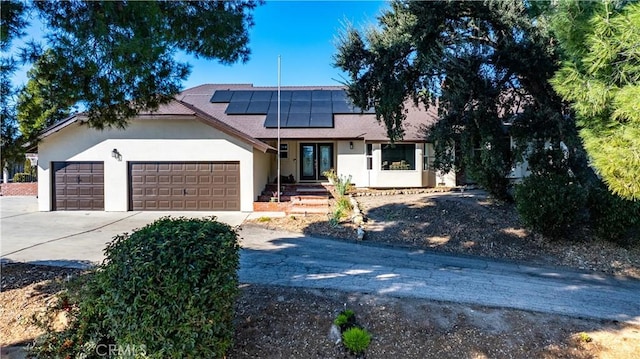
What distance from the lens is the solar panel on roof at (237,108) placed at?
19.2 m

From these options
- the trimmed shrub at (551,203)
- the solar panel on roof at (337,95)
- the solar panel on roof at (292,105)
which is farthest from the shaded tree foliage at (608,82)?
the solar panel on roof at (337,95)

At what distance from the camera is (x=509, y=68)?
27.4 feet

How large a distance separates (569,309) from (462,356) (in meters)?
2.23

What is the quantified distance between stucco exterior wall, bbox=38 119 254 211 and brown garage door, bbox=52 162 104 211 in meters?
0.22

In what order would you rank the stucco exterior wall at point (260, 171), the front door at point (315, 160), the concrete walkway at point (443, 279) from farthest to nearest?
the front door at point (315, 160) → the stucco exterior wall at point (260, 171) → the concrete walkway at point (443, 279)

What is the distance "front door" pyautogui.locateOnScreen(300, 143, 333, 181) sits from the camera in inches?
733

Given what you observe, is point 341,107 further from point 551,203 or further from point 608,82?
point 608,82

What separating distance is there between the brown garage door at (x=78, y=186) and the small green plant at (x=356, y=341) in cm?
1337

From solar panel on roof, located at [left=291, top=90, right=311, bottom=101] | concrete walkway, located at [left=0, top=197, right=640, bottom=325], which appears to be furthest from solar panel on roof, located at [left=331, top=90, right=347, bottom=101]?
concrete walkway, located at [left=0, top=197, right=640, bottom=325]

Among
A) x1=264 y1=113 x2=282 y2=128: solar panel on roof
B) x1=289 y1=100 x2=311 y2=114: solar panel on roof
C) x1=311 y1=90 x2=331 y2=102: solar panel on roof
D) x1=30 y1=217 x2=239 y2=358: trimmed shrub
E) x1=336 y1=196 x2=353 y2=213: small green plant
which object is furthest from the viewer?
Answer: x1=311 y1=90 x2=331 y2=102: solar panel on roof

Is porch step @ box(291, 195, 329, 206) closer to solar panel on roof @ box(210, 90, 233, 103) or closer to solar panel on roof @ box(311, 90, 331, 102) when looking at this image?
solar panel on roof @ box(311, 90, 331, 102)

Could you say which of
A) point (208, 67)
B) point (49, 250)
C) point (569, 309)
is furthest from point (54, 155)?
point (569, 309)

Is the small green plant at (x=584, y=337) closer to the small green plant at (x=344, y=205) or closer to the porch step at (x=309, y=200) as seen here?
the small green plant at (x=344, y=205)

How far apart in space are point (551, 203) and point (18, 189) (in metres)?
26.4
